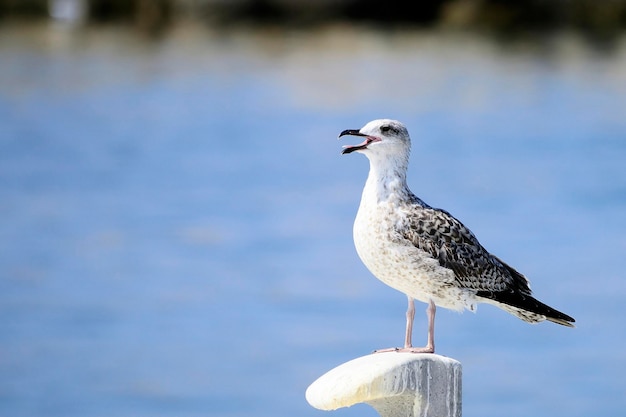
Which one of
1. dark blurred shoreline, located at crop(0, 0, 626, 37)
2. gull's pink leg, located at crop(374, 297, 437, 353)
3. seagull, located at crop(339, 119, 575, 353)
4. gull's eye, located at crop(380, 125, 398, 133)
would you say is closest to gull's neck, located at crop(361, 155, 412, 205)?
seagull, located at crop(339, 119, 575, 353)

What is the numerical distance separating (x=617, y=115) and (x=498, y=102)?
4236 millimetres

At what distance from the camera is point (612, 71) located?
43.5 meters

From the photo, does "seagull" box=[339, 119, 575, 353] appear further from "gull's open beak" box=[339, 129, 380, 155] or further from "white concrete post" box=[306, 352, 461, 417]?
"white concrete post" box=[306, 352, 461, 417]

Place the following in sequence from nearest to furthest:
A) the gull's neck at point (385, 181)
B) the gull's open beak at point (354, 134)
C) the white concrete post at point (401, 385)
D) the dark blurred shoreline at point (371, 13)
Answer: the white concrete post at point (401, 385)
the gull's open beak at point (354, 134)
the gull's neck at point (385, 181)
the dark blurred shoreline at point (371, 13)

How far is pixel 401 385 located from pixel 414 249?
0.90 m

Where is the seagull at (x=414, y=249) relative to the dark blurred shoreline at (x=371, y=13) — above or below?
below

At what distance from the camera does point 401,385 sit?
5.95 m

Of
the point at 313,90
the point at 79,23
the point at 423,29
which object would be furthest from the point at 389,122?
the point at 79,23

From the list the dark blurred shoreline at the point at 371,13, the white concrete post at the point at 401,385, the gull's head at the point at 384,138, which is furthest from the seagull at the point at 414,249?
the dark blurred shoreline at the point at 371,13

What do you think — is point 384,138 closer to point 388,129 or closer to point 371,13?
point 388,129

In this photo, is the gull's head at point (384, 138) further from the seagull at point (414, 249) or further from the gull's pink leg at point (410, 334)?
A: the gull's pink leg at point (410, 334)

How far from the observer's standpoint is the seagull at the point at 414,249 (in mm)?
6617

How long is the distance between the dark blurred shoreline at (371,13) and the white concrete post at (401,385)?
41445mm

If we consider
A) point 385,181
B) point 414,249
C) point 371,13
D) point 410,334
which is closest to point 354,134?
point 385,181
